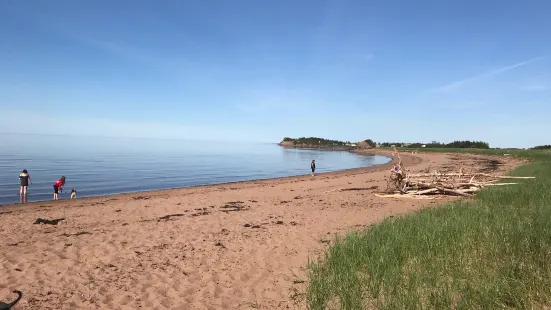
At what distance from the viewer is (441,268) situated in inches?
239

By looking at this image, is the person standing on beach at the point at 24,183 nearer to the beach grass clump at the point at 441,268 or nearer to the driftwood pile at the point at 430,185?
the beach grass clump at the point at 441,268

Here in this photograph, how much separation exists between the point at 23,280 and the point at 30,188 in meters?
22.6

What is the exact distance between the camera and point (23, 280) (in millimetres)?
6949

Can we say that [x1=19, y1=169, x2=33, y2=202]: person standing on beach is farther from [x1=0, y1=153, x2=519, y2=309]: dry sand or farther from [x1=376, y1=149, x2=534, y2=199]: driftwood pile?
[x1=376, y1=149, x2=534, y2=199]: driftwood pile

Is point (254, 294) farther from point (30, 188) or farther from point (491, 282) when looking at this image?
point (30, 188)

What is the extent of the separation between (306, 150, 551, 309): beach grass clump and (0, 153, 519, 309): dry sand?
3.31ft

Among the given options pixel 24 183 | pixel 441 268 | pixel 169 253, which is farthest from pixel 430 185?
pixel 24 183

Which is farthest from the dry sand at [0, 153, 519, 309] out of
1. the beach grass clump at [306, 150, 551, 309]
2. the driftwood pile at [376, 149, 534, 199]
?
the driftwood pile at [376, 149, 534, 199]

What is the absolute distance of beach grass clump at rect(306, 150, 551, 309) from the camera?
15.5 feet

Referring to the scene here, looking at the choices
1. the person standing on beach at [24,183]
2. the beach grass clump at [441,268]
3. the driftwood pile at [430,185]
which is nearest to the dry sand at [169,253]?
the beach grass clump at [441,268]

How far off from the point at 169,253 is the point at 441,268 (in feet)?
22.3

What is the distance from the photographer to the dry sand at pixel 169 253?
6.44 metres

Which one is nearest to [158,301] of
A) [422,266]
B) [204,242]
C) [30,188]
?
[204,242]

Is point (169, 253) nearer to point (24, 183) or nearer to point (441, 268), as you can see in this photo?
point (441, 268)
